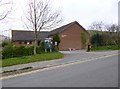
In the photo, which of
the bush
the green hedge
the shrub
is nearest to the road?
the bush

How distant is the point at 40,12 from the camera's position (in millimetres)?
32969

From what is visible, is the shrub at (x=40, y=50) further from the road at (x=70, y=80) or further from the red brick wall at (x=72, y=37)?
the red brick wall at (x=72, y=37)

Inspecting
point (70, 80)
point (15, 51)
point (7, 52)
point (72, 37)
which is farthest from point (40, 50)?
point (72, 37)

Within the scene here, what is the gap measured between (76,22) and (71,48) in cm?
682

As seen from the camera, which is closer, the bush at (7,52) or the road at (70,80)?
the road at (70,80)

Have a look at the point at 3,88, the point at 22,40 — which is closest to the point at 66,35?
the point at 22,40

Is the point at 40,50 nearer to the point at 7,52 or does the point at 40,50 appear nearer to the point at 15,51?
the point at 15,51

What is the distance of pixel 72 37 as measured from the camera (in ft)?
191

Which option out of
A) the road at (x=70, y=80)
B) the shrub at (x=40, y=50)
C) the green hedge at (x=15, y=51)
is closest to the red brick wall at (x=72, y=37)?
the shrub at (x=40, y=50)

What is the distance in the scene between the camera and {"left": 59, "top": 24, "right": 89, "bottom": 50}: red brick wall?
185 ft

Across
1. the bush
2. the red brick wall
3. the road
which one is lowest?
the road

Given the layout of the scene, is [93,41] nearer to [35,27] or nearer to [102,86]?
[35,27]

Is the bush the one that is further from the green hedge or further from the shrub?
the shrub

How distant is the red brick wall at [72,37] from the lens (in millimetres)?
56375
